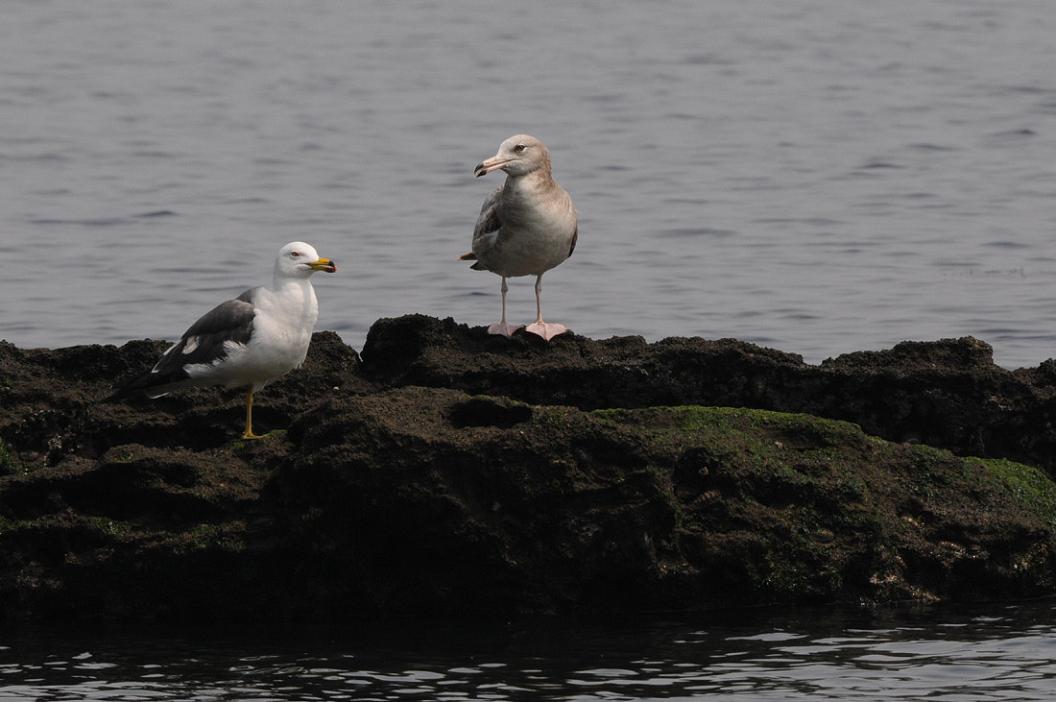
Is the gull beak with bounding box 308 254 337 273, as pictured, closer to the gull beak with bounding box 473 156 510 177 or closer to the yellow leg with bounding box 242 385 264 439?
the yellow leg with bounding box 242 385 264 439

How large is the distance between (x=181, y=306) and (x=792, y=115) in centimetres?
2006

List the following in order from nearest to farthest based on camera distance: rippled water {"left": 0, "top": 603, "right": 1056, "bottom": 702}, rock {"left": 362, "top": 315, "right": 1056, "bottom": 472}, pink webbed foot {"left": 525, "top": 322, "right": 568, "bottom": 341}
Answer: rippled water {"left": 0, "top": 603, "right": 1056, "bottom": 702}
rock {"left": 362, "top": 315, "right": 1056, "bottom": 472}
pink webbed foot {"left": 525, "top": 322, "right": 568, "bottom": 341}

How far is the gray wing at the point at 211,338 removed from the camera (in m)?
10.9

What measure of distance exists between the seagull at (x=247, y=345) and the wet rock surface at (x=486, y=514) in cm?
33

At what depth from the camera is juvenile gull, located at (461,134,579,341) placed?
1291 centimetres

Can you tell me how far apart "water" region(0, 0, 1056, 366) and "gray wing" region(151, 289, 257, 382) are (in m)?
8.99

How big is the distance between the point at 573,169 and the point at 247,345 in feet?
74.3

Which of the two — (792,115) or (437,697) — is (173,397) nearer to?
(437,697)

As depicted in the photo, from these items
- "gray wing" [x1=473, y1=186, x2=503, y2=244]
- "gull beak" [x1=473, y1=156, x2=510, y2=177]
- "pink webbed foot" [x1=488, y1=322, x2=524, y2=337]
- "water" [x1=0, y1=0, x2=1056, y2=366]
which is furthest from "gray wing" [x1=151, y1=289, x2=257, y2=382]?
"water" [x1=0, y1=0, x2=1056, y2=366]

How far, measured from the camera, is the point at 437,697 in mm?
9086

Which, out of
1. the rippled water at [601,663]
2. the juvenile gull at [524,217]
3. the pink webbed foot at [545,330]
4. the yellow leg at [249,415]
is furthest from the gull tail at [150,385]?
the juvenile gull at [524,217]

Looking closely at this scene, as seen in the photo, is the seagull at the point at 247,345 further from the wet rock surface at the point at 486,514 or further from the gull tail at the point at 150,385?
the wet rock surface at the point at 486,514

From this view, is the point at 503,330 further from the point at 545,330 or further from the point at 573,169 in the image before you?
the point at 573,169

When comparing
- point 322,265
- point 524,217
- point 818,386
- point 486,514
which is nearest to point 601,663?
point 486,514
